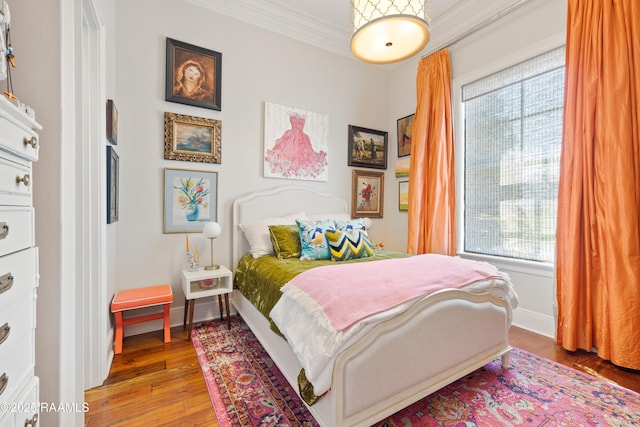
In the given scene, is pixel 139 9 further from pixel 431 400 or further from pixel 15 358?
pixel 431 400

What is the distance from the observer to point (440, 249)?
9.82 ft

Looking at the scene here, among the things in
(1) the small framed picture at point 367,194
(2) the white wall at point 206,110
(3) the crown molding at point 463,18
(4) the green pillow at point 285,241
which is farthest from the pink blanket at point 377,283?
(3) the crown molding at point 463,18

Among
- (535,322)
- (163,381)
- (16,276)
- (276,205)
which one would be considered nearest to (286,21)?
(276,205)

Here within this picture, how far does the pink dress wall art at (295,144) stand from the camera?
2951 millimetres

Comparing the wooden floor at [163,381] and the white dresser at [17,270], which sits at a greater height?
the white dresser at [17,270]

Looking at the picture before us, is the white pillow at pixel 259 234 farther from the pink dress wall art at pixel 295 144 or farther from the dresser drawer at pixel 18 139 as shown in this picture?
the dresser drawer at pixel 18 139

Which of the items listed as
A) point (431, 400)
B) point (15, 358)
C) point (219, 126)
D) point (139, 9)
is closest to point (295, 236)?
point (219, 126)

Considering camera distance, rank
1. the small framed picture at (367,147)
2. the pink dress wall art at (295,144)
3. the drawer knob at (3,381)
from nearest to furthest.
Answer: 1. the drawer knob at (3,381)
2. the pink dress wall art at (295,144)
3. the small framed picture at (367,147)

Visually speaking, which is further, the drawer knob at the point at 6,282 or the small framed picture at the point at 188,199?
the small framed picture at the point at 188,199

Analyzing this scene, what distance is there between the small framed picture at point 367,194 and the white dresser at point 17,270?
3061 millimetres

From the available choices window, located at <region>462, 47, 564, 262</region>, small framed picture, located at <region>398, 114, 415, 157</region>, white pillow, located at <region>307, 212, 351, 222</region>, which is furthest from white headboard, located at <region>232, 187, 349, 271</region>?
window, located at <region>462, 47, 564, 262</region>

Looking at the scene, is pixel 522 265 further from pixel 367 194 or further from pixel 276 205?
pixel 276 205

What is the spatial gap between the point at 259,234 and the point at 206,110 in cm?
134

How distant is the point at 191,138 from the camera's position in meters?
2.55
